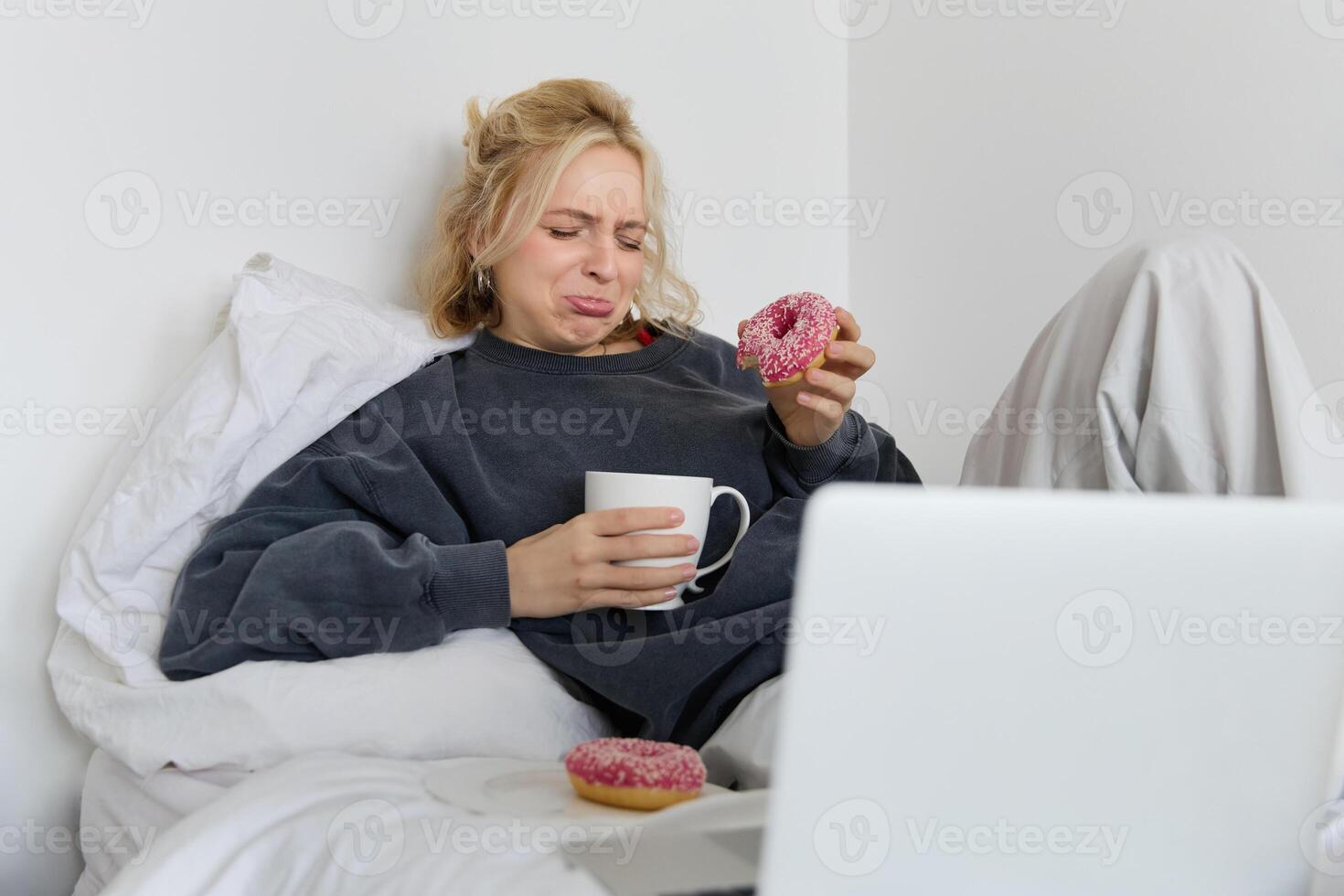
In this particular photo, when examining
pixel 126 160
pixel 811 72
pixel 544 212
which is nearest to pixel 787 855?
pixel 544 212

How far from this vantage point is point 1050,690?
0.65 meters

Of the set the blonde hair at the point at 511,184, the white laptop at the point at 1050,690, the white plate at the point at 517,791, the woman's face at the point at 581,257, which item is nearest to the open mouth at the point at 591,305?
the woman's face at the point at 581,257

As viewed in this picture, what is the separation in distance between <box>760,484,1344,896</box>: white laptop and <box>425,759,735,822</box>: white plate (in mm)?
225

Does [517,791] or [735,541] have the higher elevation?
[735,541]

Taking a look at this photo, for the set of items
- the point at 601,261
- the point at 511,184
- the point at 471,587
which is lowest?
the point at 471,587

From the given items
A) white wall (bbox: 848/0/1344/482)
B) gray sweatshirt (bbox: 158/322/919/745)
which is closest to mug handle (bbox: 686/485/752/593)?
gray sweatshirt (bbox: 158/322/919/745)

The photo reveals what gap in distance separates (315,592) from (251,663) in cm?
10

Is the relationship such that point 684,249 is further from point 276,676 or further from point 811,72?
point 276,676

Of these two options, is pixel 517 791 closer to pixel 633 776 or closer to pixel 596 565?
pixel 633 776

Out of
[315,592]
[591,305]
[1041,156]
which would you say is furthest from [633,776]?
[1041,156]

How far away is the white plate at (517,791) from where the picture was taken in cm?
92

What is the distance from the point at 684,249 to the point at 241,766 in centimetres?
128

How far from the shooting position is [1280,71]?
1677 mm

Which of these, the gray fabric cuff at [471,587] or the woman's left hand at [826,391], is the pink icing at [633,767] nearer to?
the gray fabric cuff at [471,587]
